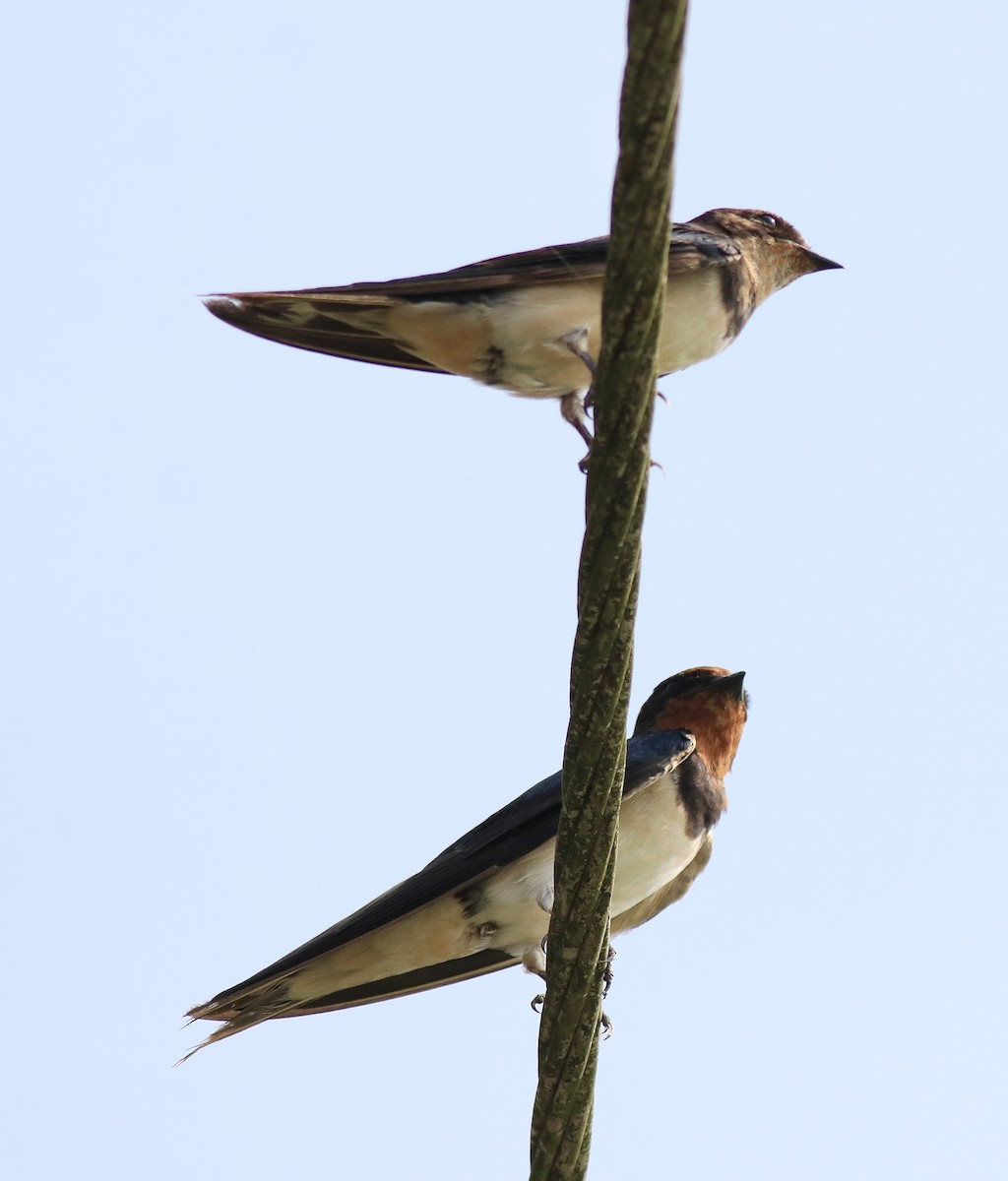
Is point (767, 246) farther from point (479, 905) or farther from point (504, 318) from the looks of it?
point (479, 905)

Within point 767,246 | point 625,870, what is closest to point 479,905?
point 625,870

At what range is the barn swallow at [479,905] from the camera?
4.95m

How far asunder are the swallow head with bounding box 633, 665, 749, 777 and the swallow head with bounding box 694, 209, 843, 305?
5.06ft

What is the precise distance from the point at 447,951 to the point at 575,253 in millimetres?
2261

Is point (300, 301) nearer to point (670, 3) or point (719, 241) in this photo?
point (719, 241)

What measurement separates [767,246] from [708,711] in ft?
5.85

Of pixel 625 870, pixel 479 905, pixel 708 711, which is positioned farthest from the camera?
pixel 708 711

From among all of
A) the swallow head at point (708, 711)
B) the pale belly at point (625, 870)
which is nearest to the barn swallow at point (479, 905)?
the pale belly at point (625, 870)

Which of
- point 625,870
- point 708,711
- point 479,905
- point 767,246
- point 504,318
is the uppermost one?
point 767,246

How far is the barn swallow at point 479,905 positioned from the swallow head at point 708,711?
538 millimetres

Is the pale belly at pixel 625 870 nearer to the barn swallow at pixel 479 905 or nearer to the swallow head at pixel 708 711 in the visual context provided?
the barn swallow at pixel 479 905

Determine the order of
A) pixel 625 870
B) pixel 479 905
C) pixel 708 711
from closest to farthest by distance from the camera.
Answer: pixel 479 905 < pixel 625 870 < pixel 708 711

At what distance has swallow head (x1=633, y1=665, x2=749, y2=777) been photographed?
609cm

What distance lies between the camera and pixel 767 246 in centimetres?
585
